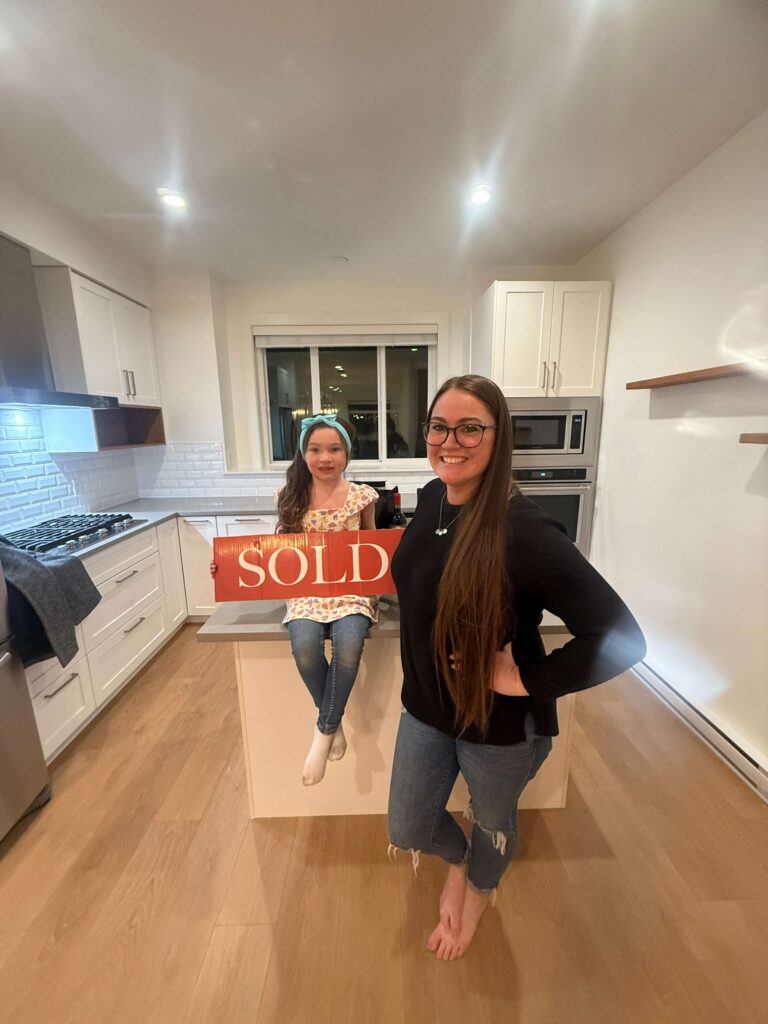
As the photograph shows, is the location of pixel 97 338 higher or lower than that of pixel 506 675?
higher

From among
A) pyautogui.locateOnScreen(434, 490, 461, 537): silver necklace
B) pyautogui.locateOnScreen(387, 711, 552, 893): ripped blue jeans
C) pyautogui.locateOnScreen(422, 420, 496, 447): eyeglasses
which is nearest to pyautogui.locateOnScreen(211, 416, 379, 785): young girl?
pyautogui.locateOnScreen(387, 711, 552, 893): ripped blue jeans

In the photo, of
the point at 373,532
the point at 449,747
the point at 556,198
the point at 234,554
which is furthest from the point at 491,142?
the point at 449,747

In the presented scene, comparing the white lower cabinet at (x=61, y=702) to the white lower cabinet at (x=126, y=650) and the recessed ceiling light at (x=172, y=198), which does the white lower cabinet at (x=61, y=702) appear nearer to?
the white lower cabinet at (x=126, y=650)

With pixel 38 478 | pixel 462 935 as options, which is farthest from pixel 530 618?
pixel 38 478

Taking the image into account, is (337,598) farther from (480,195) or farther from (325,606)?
(480,195)

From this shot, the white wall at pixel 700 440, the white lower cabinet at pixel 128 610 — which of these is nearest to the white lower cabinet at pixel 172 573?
the white lower cabinet at pixel 128 610

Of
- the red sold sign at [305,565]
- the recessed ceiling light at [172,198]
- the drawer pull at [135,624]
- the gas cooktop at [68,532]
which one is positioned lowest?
the drawer pull at [135,624]

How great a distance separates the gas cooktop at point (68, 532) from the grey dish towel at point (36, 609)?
24 centimetres

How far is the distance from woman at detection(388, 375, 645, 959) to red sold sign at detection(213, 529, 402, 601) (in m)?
0.17

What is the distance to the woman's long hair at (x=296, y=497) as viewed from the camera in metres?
1.36

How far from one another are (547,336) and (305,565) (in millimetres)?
2415

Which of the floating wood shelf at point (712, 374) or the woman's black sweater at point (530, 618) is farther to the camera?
the floating wood shelf at point (712, 374)

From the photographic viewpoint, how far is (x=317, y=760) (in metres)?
1.19

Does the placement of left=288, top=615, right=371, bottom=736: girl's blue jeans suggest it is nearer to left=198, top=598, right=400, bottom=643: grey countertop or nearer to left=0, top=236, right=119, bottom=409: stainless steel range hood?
left=198, top=598, right=400, bottom=643: grey countertop
